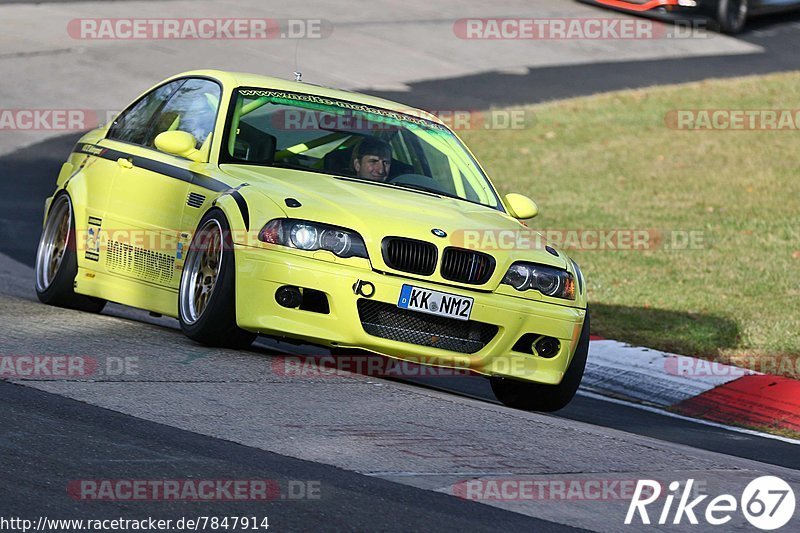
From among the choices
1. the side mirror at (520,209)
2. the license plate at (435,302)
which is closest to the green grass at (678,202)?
the side mirror at (520,209)

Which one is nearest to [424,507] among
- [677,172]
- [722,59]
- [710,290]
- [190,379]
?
[190,379]

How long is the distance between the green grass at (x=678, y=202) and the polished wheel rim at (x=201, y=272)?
13.7 ft

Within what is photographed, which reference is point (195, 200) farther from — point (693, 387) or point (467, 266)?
point (693, 387)

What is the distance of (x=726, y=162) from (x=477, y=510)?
552 inches

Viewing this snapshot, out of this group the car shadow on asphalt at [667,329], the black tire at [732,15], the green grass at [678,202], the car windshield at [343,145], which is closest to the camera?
the car windshield at [343,145]

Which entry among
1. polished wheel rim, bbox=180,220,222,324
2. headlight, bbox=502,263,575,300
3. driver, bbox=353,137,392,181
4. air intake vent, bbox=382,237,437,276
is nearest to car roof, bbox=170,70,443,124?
driver, bbox=353,137,392,181

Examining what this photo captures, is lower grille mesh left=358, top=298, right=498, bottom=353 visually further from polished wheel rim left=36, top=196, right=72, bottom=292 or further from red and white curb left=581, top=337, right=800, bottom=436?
polished wheel rim left=36, top=196, right=72, bottom=292

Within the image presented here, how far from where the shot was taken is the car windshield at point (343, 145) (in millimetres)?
8516

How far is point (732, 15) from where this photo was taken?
27.0 metres

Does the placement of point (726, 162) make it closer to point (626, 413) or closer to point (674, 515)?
point (626, 413)

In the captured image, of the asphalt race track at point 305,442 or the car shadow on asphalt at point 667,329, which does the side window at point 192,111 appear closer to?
the asphalt race track at point 305,442

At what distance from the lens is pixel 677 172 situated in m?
18.2

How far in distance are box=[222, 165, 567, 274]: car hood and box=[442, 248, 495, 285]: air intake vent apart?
0.13ft

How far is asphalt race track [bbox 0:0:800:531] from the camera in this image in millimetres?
5121
